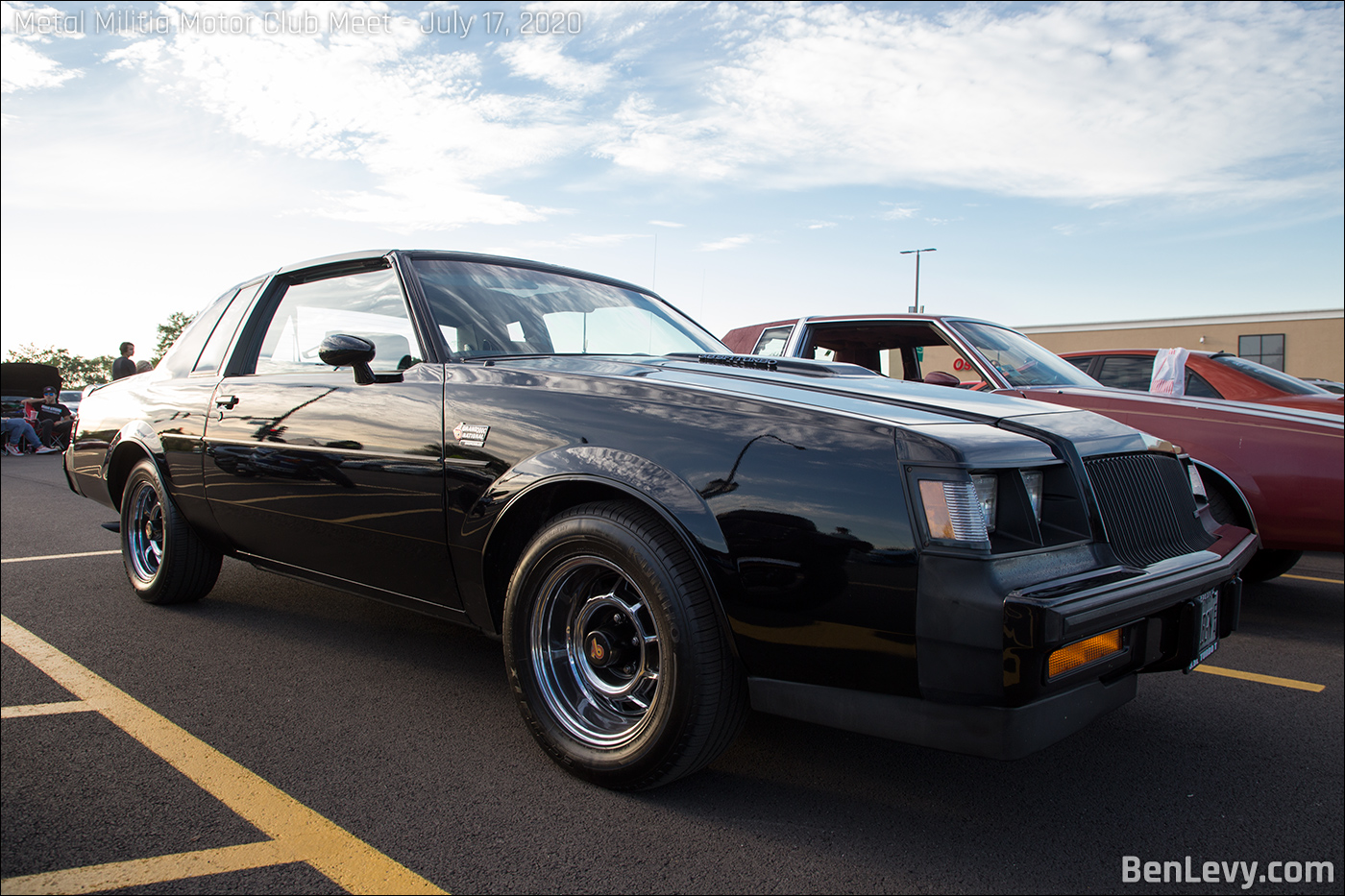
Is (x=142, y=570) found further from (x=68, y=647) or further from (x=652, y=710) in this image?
(x=652, y=710)

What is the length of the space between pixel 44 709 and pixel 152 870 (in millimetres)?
1300

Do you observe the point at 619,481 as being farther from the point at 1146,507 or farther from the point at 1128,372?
the point at 1128,372

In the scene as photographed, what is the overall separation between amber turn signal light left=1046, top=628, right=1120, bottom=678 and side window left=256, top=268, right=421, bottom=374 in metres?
2.18

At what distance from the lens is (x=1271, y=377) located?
5.88m

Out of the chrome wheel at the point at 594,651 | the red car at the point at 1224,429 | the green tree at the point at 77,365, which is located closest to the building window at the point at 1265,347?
the red car at the point at 1224,429

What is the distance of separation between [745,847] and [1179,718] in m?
1.90

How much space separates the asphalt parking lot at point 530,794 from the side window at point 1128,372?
3.48m

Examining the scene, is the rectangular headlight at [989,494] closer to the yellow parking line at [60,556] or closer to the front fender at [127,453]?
the front fender at [127,453]

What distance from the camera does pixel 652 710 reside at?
7.07ft

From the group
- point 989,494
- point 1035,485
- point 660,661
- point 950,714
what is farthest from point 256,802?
point 1035,485

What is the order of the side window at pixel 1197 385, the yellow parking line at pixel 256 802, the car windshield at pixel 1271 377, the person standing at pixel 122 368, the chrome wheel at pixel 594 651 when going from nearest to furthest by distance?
the yellow parking line at pixel 256 802
the chrome wheel at pixel 594 651
the car windshield at pixel 1271 377
the side window at pixel 1197 385
the person standing at pixel 122 368

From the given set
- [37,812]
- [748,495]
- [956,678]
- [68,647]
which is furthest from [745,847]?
[68,647]

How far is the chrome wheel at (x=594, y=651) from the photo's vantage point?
2.30 metres

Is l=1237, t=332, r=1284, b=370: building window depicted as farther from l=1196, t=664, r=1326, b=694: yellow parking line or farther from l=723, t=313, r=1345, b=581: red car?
l=1196, t=664, r=1326, b=694: yellow parking line
